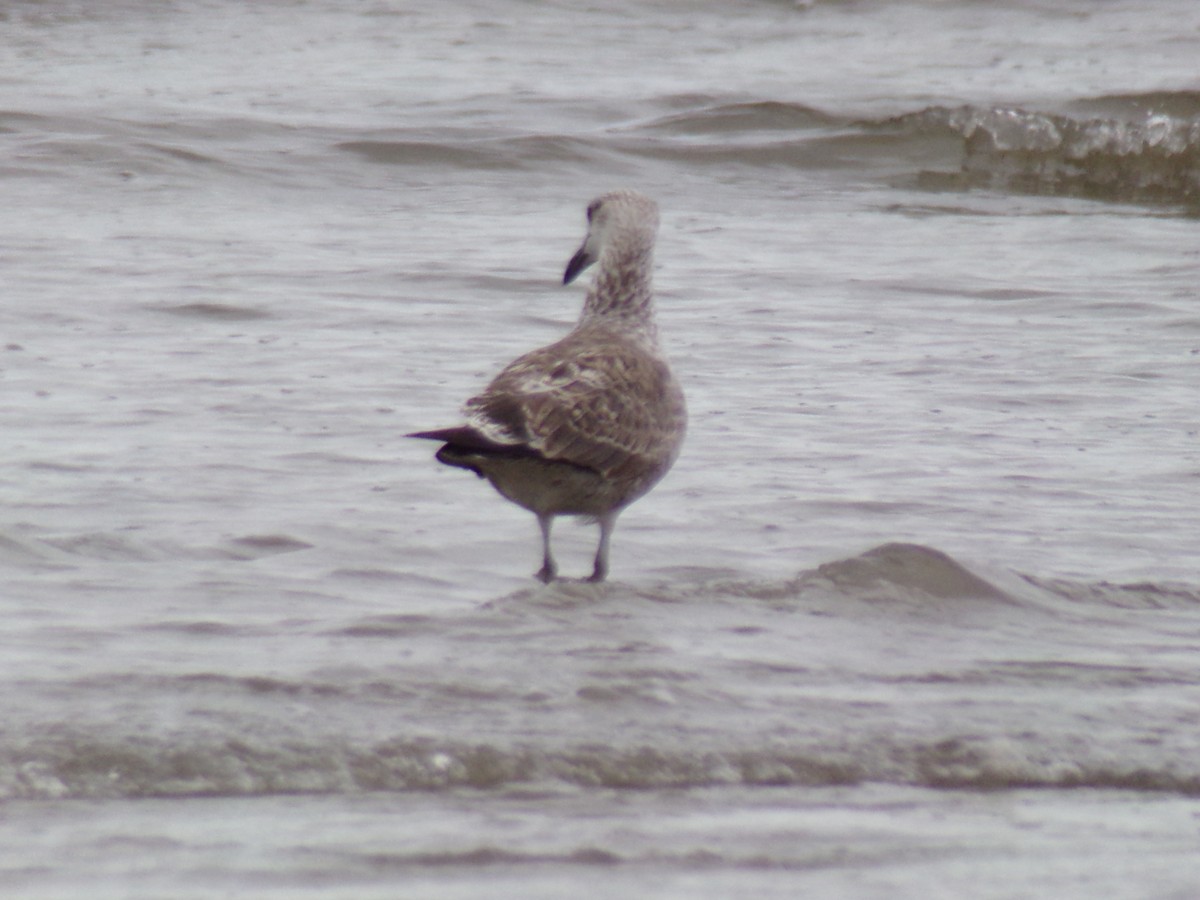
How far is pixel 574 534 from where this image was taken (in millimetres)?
6930

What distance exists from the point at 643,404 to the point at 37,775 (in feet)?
8.22

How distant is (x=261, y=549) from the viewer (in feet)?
20.3

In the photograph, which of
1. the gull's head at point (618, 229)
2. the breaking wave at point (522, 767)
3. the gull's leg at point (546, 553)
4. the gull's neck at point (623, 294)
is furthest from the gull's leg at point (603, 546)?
the breaking wave at point (522, 767)

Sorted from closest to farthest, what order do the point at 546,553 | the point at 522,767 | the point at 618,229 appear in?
the point at 522,767
the point at 546,553
the point at 618,229

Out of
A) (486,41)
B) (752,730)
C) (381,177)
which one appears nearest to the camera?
(752,730)

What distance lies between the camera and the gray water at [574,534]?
13.0 ft

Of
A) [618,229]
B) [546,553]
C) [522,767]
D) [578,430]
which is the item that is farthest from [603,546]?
[522,767]

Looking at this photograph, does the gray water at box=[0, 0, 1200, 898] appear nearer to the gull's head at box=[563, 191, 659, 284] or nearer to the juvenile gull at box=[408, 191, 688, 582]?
the juvenile gull at box=[408, 191, 688, 582]

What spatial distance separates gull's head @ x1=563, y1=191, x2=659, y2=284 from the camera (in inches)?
270

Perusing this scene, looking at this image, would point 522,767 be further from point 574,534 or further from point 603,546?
point 574,534

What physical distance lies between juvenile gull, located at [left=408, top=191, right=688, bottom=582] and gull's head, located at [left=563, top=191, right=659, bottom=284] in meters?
0.35

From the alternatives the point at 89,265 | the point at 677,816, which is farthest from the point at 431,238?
the point at 677,816

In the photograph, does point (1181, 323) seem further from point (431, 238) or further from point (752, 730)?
point (752, 730)

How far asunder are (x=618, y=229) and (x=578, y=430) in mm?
1274
